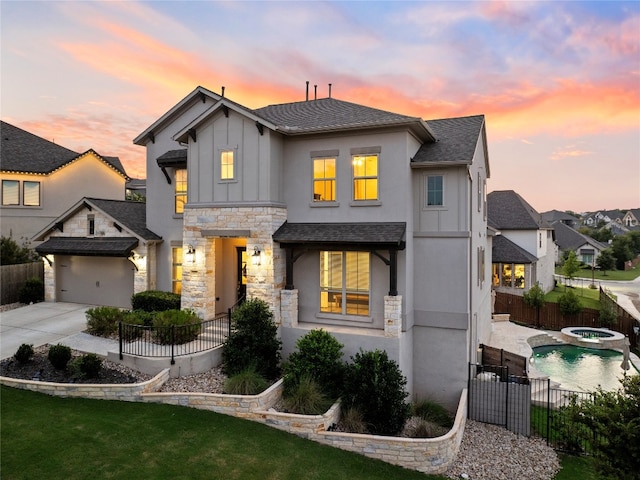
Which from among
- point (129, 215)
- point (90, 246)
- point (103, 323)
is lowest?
point (103, 323)

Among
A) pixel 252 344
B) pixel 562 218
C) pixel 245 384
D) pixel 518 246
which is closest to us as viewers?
pixel 245 384

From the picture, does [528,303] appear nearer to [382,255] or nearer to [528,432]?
[528,432]

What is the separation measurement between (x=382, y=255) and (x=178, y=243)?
29.7ft

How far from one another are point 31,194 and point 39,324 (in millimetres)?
12213

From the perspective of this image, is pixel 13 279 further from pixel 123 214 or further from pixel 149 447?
pixel 149 447

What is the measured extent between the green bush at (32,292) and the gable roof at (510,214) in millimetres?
29718

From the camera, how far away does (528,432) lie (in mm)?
11312

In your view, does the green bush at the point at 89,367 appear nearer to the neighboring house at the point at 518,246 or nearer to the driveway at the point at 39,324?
the driveway at the point at 39,324

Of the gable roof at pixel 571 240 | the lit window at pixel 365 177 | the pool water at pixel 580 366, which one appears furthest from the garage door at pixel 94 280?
the gable roof at pixel 571 240

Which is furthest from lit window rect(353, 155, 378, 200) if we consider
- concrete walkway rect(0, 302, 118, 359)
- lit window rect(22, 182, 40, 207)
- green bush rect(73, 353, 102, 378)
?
lit window rect(22, 182, 40, 207)

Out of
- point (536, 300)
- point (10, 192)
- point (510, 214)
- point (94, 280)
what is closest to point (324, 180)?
point (94, 280)

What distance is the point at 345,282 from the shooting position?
13000mm

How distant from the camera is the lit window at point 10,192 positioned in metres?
22.3

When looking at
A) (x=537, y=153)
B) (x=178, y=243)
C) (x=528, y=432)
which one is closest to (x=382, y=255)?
(x=528, y=432)
